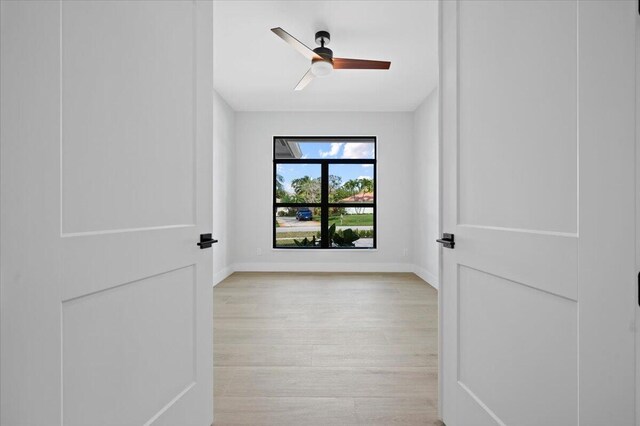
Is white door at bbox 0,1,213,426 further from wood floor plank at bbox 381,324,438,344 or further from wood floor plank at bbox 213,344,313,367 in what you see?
wood floor plank at bbox 381,324,438,344

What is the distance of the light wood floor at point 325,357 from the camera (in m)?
1.66

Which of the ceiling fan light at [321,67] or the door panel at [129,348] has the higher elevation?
the ceiling fan light at [321,67]

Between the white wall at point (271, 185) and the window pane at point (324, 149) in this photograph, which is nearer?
the white wall at point (271, 185)

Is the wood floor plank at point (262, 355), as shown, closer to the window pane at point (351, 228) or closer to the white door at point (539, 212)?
the white door at point (539, 212)

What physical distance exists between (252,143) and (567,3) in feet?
16.4

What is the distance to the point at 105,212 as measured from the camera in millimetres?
978

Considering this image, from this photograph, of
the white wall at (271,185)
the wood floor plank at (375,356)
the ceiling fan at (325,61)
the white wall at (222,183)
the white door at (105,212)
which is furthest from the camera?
the white wall at (271,185)

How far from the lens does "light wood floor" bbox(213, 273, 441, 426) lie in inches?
65.4

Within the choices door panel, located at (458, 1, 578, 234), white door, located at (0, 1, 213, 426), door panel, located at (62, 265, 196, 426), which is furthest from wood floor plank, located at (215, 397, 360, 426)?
door panel, located at (458, 1, 578, 234)

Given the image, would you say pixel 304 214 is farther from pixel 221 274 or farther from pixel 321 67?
pixel 321 67

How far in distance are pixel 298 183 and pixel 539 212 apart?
189 inches

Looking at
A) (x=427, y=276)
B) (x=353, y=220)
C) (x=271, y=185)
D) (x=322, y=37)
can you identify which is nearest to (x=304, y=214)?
(x=271, y=185)

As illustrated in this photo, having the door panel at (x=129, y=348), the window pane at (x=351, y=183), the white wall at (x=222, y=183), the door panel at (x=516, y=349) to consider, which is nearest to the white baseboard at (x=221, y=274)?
the white wall at (x=222, y=183)

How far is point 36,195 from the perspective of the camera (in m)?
0.76
